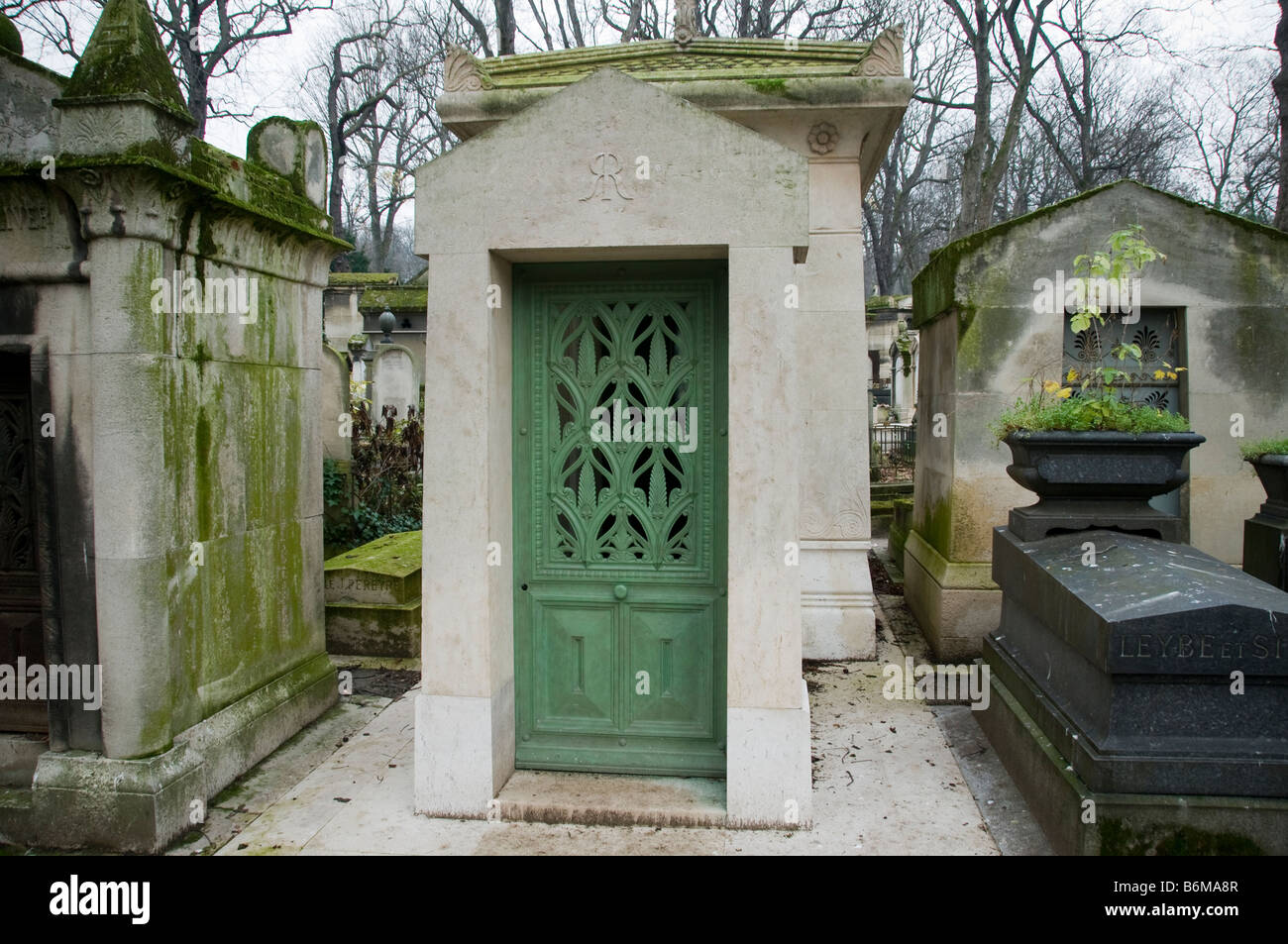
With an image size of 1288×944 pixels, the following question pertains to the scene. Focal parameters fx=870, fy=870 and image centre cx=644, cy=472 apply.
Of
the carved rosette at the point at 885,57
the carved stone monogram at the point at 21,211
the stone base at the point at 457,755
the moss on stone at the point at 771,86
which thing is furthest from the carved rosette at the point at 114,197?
the carved rosette at the point at 885,57

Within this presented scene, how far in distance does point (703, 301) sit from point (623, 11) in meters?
21.8

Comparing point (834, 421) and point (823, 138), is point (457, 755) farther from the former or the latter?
point (823, 138)

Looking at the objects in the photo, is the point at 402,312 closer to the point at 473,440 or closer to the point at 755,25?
the point at 755,25

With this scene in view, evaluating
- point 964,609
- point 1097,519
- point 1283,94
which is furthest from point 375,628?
point 1283,94

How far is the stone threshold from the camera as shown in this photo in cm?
421

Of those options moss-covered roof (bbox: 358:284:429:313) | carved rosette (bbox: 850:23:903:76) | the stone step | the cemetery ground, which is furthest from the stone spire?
moss-covered roof (bbox: 358:284:429:313)

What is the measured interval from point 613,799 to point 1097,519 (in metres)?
3.23

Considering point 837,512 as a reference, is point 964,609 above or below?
below

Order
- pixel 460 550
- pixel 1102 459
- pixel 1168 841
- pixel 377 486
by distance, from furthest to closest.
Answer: pixel 377 486 → pixel 1102 459 → pixel 460 550 → pixel 1168 841

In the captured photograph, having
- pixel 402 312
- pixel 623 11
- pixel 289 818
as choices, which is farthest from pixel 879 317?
pixel 289 818

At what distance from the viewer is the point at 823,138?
24.2 ft

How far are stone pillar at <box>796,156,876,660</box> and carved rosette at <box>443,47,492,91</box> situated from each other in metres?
3.04

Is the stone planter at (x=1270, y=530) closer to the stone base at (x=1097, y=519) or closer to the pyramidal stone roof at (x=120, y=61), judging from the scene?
the stone base at (x=1097, y=519)

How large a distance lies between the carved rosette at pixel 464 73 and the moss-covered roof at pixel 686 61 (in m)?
0.03
